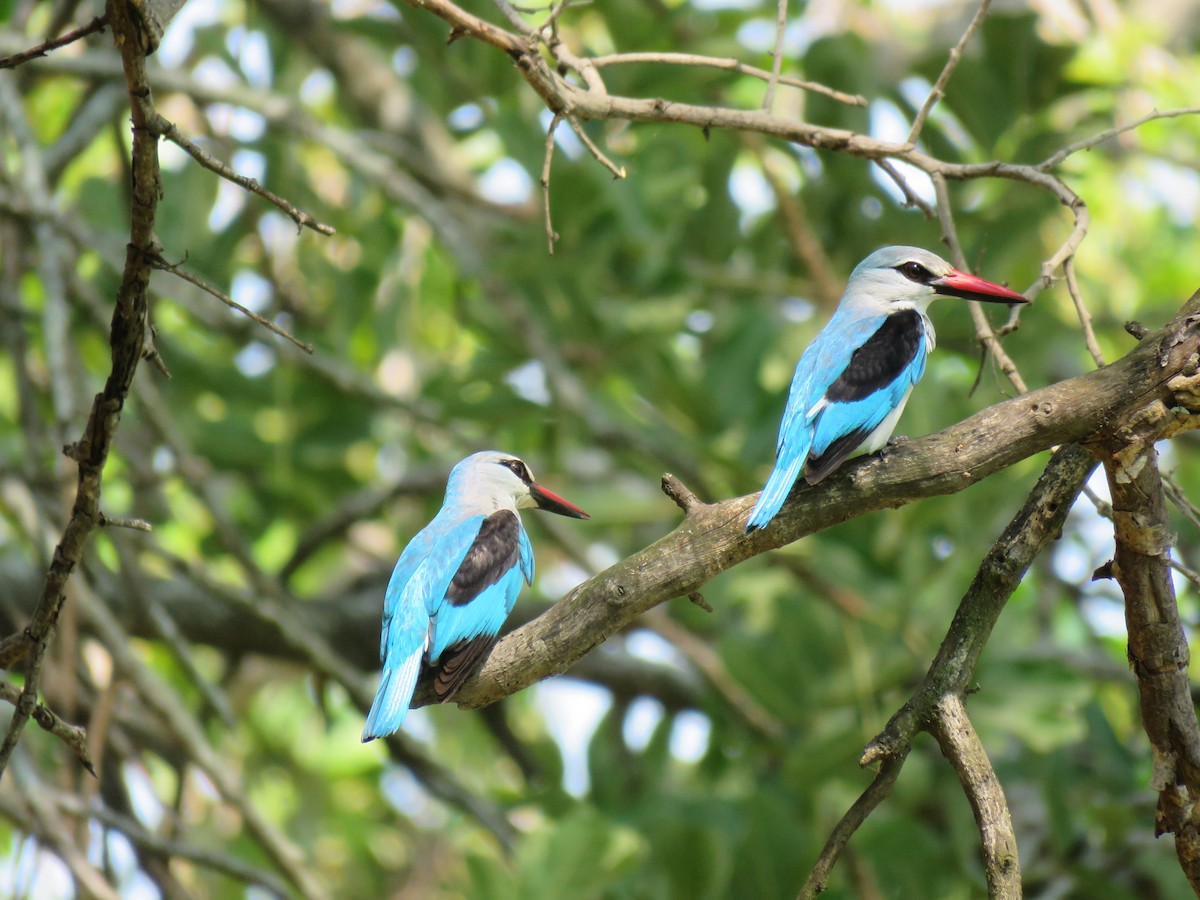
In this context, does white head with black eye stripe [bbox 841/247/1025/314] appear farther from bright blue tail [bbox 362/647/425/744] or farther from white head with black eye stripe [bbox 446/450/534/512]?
bright blue tail [bbox 362/647/425/744]

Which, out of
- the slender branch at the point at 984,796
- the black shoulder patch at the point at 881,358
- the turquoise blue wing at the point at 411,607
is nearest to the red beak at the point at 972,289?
the black shoulder patch at the point at 881,358

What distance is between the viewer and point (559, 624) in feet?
7.99

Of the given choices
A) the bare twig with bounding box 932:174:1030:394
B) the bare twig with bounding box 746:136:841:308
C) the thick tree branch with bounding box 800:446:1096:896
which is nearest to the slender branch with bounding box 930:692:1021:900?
the thick tree branch with bounding box 800:446:1096:896

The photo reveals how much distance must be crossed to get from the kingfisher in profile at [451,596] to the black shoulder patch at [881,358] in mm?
822

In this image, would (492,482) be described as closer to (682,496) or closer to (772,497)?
(682,496)

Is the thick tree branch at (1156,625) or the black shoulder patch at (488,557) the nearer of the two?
the thick tree branch at (1156,625)

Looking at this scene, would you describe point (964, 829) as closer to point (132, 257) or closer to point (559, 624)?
point (559, 624)

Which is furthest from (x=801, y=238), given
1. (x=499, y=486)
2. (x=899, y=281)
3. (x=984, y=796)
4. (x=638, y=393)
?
(x=984, y=796)

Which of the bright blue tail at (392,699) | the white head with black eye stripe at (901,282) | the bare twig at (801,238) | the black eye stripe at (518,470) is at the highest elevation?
the bare twig at (801,238)

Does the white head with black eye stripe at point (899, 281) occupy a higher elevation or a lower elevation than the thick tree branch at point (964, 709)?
higher

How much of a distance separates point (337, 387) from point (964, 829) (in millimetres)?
2861

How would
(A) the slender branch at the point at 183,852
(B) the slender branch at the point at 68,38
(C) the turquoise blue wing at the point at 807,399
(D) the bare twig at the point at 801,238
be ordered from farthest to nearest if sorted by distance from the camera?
(D) the bare twig at the point at 801,238 → (A) the slender branch at the point at 183,852 → (C) the turquoise blue wing at the point at 807,399 → (B) the slender branch at the point at 68,38

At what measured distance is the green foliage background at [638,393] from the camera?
183 inches

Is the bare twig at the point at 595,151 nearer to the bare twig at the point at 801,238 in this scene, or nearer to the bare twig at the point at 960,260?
the bare twig at the point at 960,260
